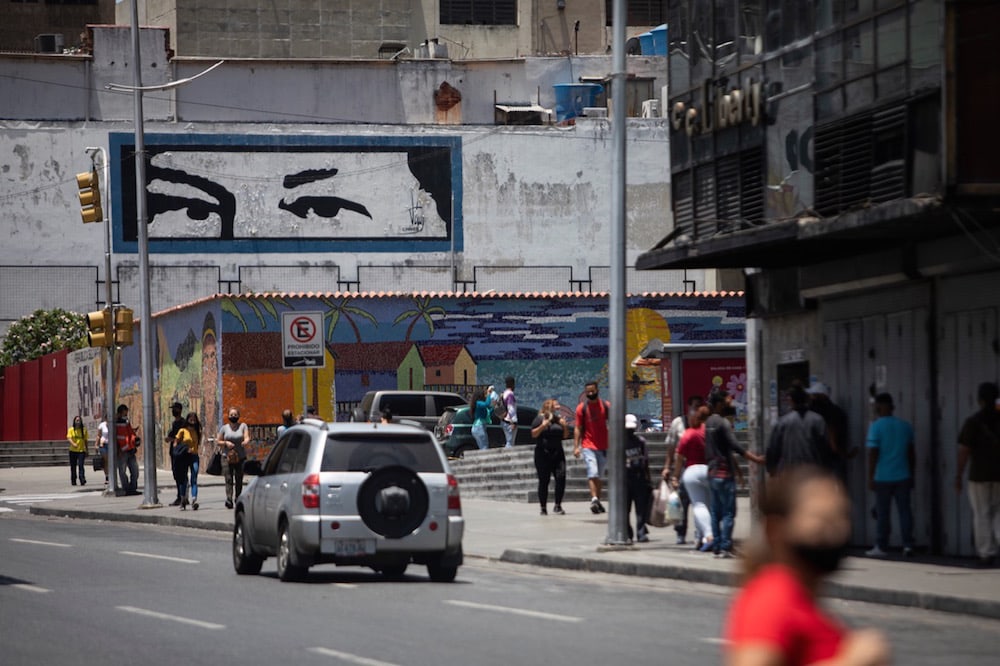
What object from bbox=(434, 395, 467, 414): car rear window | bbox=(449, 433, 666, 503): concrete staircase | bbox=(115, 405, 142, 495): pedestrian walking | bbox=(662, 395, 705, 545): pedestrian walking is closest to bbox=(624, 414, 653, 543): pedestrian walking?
bbox=(662, 395, 705, 545): pedestrian walking

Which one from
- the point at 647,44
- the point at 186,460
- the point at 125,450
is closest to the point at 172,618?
the point at 186,460

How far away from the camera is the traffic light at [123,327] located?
35384mm

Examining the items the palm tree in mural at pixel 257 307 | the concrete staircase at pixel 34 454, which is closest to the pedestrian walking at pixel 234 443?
the palm tree in mural at pixel 257 307

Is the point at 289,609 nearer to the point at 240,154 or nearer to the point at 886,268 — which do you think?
the point at 886,268

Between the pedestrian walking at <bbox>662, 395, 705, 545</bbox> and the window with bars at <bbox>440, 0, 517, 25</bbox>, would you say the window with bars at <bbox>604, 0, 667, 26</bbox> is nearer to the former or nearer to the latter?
the window with bars at <bbox>440, 0, 517, 25</bbox>

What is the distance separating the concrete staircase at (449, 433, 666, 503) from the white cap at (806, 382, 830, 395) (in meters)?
10.6

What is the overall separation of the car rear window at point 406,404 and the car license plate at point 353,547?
24.1 metres

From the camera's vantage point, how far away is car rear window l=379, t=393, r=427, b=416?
41844 millimetres

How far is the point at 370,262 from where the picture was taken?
64.1 m

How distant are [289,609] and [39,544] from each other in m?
10.0

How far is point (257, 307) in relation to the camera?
151ft

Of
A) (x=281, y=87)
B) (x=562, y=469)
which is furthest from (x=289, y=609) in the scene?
(x=281, y=87)

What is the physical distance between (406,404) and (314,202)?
23122 mm

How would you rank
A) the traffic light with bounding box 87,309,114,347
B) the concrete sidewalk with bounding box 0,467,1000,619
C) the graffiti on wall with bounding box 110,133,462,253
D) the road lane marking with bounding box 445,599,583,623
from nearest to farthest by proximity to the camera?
the road lane marking with bounding box 445,599,583,623
the concrete sidewalk with bounding box 0,467,1000,619
the traffic light with bounding box 87,309,114,347
the graffiti on wall with bounding box 110,133,462,253
